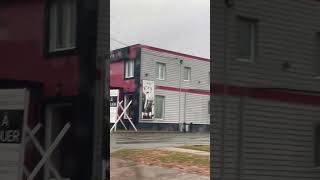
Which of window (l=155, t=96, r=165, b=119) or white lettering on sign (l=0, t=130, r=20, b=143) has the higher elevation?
window (l=155, t=96, r=165, b=119)

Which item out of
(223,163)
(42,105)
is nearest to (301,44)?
(223,163)

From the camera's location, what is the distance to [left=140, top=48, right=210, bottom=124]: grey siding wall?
6484 mm

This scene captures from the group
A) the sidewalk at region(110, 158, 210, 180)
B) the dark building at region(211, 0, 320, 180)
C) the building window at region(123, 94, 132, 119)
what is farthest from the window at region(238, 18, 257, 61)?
the sidewalk at region(110, 158, 210, 180)

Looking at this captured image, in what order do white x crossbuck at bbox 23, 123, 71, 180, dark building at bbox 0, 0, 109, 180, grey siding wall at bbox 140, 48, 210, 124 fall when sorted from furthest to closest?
grey siding wall at bbox 140, 48, 210, 124
dark building at bbox 0, 0, 109, 180
white x crossbuck at bbox 23, 123, 71, 180

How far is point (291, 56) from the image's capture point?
23.6 ft

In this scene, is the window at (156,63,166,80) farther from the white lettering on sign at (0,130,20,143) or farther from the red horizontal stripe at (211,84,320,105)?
the white lettering on sign at (0,130,20,143)

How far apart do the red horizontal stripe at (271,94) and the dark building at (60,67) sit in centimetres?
143

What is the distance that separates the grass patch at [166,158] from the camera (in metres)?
6.72

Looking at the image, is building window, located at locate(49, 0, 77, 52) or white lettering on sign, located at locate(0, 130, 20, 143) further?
building window, located at locate(49, 0, 77, 52)

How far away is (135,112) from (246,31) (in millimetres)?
1713

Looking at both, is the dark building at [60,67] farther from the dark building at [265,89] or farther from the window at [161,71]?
the dark building at [265,89]

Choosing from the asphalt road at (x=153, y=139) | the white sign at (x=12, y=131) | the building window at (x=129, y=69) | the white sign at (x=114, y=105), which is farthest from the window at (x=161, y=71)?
the white sign at (x=12, y=131)

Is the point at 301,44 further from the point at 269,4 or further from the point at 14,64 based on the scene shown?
the point at 14,64

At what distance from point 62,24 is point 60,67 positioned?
0.56m
